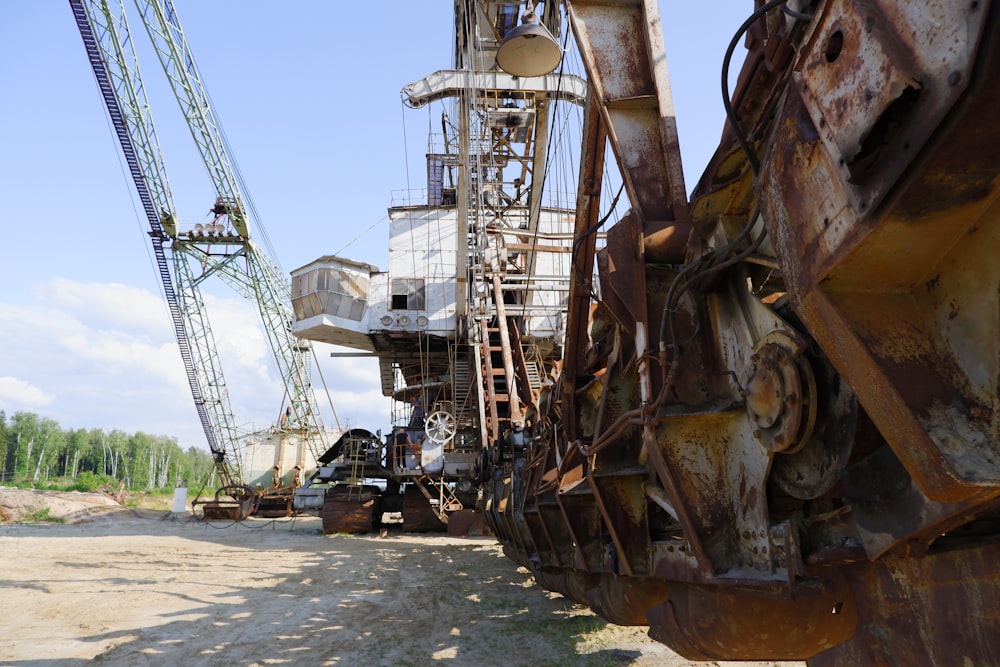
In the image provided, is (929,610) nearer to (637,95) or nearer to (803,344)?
(803,344)

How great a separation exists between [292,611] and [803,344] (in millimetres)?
6733

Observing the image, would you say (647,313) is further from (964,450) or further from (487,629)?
(487,629)

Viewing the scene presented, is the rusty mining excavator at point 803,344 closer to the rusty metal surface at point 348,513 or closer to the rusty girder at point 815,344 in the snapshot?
the rusty girder at point 815,344

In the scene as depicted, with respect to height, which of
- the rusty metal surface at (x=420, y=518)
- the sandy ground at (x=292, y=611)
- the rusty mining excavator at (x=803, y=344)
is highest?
the rusty mining excavator at (x=803, y=344)

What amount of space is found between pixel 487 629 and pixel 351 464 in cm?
1314

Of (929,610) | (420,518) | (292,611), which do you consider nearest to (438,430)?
(420,518)

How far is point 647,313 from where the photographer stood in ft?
9.98

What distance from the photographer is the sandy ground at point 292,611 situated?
17.0 ft

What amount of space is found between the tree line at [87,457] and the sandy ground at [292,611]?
2472 inches

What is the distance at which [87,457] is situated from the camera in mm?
82812

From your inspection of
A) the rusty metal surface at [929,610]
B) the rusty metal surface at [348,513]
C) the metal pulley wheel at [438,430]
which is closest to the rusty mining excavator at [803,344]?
the rusty metal surface at [929,610]

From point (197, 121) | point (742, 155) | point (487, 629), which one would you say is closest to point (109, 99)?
point (197, 121)

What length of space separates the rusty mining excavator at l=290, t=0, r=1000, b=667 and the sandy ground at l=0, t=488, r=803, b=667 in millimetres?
1653

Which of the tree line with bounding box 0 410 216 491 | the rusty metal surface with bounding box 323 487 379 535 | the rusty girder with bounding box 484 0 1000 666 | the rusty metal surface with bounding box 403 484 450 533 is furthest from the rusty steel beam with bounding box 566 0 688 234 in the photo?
the tree line with bounding box 0 410 216 491
